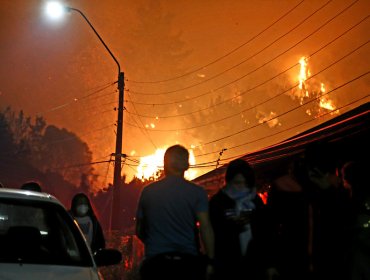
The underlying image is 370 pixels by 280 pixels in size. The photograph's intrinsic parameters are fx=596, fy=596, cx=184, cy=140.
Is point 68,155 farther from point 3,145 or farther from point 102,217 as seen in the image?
point 102,217

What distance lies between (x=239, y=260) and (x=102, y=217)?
52.1m

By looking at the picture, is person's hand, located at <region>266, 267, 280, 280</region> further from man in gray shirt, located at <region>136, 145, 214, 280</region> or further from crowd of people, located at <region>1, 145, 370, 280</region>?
man in gray shirt, located at <region>136, 145, 214, 280</region>

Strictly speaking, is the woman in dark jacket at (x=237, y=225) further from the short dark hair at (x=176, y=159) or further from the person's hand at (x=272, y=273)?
the short dark hair at (x=176, y=159)

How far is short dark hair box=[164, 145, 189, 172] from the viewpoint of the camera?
4883 mm

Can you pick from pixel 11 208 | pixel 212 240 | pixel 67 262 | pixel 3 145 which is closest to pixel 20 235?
pixel 67 262

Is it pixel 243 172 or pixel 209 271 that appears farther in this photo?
pixel 243 172

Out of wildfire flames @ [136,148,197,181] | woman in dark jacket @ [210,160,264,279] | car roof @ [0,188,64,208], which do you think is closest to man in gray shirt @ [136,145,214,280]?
woman in dark jacket @ [210,160,264,279]

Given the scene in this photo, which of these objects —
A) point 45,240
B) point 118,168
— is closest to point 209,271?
point 45,240

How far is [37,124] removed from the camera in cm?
8525

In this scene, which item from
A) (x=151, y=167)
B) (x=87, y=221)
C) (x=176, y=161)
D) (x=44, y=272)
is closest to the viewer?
(x=44, y=272)

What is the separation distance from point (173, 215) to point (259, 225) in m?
0.84

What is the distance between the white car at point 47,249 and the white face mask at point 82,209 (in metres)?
2.03

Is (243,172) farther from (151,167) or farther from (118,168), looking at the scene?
(151,167)

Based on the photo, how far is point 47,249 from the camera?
5.27 m
